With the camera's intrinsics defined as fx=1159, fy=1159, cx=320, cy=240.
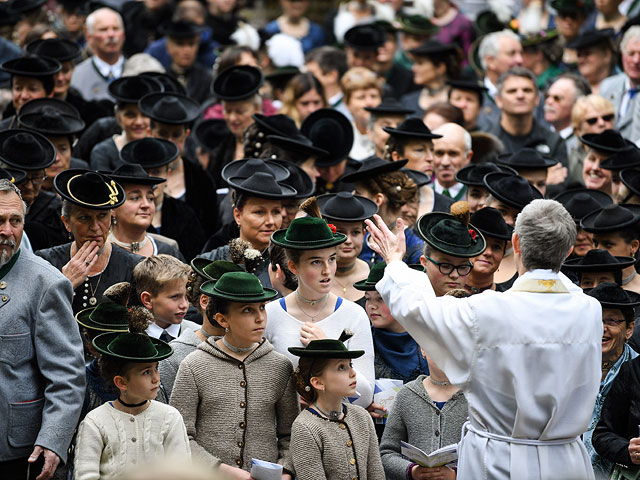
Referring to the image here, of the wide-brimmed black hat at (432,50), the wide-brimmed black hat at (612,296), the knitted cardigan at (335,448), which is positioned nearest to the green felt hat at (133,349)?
the knitted cardigan at (335,448)

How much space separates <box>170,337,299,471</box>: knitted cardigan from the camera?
6.17 meters

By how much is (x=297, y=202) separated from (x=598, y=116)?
144 inches

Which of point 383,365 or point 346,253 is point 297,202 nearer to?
point 346,253

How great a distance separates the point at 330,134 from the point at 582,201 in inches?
88.6

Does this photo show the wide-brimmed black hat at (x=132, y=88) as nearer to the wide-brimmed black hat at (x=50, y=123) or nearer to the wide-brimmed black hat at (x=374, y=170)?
the wide-brimmed black hat at (x=50, y=123)

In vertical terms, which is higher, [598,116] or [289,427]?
[289,427]

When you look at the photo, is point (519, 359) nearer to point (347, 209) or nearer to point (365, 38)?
point (347, 209)

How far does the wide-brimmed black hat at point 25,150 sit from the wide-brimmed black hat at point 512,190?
10.6 ft

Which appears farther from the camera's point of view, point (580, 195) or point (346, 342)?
point (580, 195)

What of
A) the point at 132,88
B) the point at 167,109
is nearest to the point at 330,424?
the point at 167,109

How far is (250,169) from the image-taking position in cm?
828

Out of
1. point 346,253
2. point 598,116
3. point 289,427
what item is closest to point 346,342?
point 289,427

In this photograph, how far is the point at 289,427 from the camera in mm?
6340

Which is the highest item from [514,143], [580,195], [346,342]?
[346,342]
